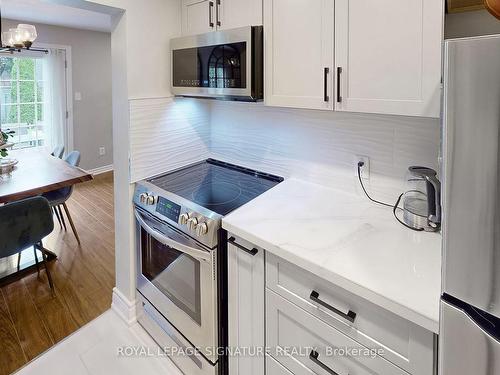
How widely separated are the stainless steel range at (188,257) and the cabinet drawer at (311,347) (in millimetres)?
304

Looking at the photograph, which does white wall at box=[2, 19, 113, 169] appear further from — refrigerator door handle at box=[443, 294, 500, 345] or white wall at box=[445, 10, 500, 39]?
refrigerator door handle at box=[443, 294, 500, 345]

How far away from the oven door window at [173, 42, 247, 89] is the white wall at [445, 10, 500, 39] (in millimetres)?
827

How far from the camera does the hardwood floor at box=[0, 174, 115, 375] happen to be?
1.93m

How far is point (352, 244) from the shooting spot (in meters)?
1.21

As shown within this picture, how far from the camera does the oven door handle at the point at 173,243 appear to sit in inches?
58.2

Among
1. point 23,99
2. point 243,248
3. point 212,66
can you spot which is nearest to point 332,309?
point 243,248

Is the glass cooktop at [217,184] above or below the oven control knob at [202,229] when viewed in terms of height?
above

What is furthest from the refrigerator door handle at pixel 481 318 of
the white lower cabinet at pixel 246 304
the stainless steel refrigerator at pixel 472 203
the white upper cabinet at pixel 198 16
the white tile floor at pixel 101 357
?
the white upper cabinet at pixel 198 16

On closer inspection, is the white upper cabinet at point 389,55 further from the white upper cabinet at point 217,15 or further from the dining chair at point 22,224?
the dining chair at point 22,224

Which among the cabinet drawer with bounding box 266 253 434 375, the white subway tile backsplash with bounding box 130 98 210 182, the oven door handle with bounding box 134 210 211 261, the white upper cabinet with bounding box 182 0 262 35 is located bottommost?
the cabinet drawer with bounding box 266 253 434 375

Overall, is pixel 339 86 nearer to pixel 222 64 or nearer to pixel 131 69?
pixel 222 64

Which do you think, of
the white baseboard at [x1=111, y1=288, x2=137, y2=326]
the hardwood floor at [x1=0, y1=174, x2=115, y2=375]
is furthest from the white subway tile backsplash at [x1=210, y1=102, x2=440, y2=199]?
the hardwood floor at [x1=0, y1=174, x2=115, y2=375]

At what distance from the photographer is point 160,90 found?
1972 millimetres

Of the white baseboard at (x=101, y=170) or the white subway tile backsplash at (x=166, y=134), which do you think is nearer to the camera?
the white subway tile backsplash at (x=166, y=134)
